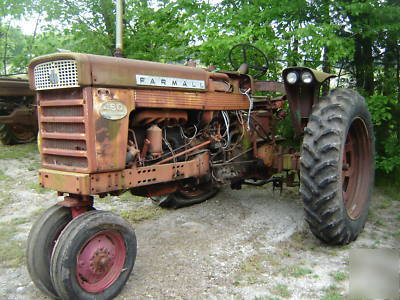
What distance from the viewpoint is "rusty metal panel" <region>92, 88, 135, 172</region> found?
2930 mm

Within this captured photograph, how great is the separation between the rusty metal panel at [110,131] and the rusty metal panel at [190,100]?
149mm

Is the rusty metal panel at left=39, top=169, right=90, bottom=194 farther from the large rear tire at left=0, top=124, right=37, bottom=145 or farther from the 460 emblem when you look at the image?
the large rear tire at left=0, top=124, right=37, bottom=145

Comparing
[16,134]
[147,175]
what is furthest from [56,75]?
[16,134]

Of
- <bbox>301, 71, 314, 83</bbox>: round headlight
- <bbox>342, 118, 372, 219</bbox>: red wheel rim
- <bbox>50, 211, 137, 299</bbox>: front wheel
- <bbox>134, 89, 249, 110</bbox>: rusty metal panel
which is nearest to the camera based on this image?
<bbox>50, 211, 137, 299</bbox>: front wheel

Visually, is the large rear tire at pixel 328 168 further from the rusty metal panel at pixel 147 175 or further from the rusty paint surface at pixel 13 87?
the rusty paint surface at pixel 13 87

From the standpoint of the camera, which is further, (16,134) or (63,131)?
(16,134)

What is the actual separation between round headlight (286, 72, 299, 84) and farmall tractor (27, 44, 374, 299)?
0.01 m

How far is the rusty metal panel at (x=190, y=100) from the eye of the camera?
10.7 feet

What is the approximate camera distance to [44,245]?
303cm

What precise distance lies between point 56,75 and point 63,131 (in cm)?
44

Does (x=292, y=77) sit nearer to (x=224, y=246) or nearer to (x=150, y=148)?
(x=150, y=148)

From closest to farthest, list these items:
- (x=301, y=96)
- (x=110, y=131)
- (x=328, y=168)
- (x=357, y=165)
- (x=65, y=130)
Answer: (x=110, y=131)
(x=65, y=130)
(x=328, y=168)
(x=301, y=96)
(x=357, y=165)

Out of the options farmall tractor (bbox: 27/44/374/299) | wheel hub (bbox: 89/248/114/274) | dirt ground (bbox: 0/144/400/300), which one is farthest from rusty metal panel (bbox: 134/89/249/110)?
dirt ground (bbox: 0/144/400/300)

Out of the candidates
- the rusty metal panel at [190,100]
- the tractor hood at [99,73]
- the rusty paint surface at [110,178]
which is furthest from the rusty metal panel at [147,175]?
the tractor hood at [99,73]
